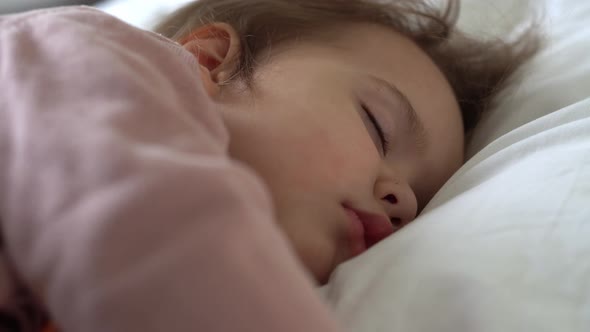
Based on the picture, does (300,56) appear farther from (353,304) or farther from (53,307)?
(53,307)

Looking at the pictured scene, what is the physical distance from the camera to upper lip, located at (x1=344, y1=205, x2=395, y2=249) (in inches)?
24.3

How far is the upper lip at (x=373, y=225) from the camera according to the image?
2.02 feet

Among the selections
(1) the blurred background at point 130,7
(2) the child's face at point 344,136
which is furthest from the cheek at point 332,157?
(1) the blurred background at point 130,7

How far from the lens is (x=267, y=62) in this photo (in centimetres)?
74

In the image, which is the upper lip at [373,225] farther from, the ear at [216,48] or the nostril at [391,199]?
the ear at [216,48]

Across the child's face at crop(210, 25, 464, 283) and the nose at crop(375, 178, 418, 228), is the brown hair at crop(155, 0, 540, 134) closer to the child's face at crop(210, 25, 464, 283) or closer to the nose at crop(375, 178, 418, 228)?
the child's face at crop(210, 25, 464, 283)

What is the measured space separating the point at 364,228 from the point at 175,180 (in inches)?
14.7

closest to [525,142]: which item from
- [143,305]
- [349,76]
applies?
[349,76]

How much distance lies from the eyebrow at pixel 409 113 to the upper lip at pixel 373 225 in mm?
140

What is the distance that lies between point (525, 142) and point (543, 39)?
1.22ft

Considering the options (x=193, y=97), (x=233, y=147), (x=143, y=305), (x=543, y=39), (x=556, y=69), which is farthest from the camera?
(x=543, y=39)

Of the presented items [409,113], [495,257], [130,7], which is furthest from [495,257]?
[130,7]

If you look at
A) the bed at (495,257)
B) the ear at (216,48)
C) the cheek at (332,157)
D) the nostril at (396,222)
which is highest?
the bed at (495,257)

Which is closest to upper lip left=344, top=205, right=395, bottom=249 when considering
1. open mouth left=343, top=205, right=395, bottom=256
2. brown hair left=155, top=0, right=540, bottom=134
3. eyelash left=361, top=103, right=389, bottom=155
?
open mouth left=343, top=205, right=395, bottom=256
